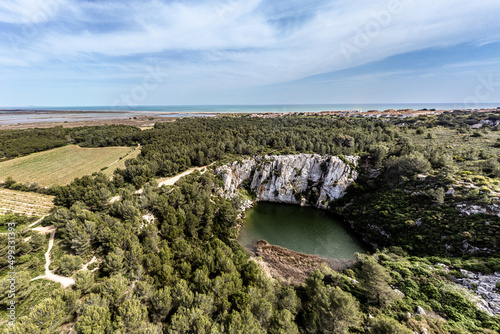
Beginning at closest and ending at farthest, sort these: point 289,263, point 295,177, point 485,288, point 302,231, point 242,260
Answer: point 485,288
point 242,260
point 289,263
point 302,231
point 295,177

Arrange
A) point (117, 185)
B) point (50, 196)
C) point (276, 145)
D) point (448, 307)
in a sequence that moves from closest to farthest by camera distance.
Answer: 1. point (448, 307)
2. point (50, 196)
3. point (117, 185)
4. point (276, 145)

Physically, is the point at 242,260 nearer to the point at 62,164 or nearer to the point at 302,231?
the point at 302,231

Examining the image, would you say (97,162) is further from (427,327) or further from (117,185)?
(427,327)

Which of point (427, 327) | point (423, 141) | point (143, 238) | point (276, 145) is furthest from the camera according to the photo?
point (276, 145)

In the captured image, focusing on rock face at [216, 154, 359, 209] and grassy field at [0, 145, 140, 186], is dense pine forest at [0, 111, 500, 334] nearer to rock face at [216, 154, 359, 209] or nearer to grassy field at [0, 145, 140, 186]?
rock face at [216, 154, 359, 209]

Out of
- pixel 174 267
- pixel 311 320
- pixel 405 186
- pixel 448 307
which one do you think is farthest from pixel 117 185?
pixel 405 186

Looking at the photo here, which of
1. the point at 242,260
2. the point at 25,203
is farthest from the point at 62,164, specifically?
the point at 242,260

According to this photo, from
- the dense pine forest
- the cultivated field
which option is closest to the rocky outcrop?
the dense pine forest
